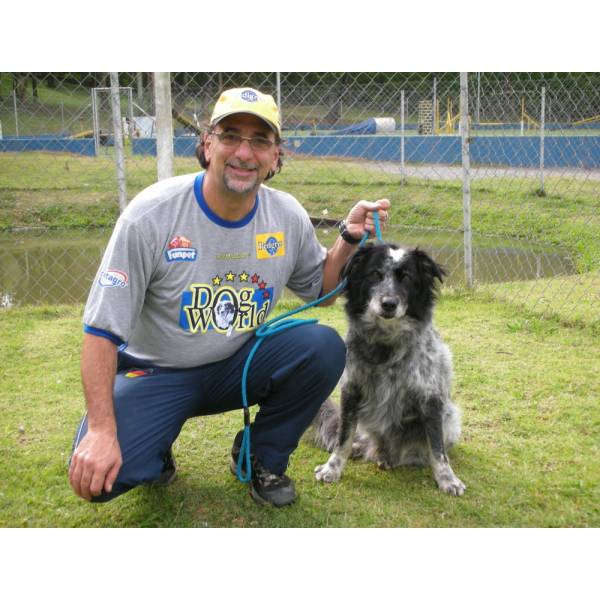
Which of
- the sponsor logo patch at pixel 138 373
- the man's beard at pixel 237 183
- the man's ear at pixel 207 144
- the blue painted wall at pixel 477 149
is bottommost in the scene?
the sponsor logo patch at pixel 138 373

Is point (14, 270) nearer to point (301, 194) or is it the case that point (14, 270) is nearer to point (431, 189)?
point (301, 194)

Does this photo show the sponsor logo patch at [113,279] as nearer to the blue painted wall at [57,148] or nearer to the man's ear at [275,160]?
the man's ear at [275,160]

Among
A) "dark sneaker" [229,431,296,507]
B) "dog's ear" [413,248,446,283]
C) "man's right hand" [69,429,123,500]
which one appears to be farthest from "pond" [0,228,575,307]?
"man's right hand" [69,429,123,500]

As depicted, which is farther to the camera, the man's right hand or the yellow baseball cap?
the yellow baseball cap

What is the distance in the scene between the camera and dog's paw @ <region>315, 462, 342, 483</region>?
9.92 feet

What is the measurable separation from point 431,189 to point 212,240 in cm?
818

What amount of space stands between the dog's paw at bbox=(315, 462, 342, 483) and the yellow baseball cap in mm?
1571

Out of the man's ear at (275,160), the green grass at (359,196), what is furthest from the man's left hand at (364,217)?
the green grass at (359,196)

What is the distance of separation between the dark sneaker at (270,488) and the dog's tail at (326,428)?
52 centimetres

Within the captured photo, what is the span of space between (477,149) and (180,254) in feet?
33.4

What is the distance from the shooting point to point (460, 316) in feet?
17.9

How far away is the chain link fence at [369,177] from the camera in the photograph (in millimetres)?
7980

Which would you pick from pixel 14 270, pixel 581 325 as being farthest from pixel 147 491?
pixel 14 270

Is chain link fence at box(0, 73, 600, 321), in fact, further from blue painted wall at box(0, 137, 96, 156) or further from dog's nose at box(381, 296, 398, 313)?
dog's nose at box(381, 296, 398, 313)
